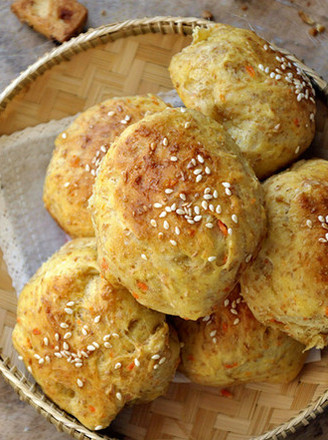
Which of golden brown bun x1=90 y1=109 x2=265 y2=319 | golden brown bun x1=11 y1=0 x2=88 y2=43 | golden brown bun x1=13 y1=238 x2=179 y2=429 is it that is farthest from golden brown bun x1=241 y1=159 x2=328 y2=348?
golden brown bun x1=11 y1=0 x2=88 y2=43

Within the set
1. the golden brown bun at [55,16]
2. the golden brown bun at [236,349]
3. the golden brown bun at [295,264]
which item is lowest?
the golden brown bun at [236,349]

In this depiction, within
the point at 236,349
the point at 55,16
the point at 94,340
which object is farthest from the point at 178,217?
the point at 55,16

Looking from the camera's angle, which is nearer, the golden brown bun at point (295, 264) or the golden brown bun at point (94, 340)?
the golden brown bun at point (295, 264)

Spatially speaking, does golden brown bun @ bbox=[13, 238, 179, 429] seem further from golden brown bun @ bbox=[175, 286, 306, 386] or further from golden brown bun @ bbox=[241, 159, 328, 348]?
golden brown bun @ bbox=[241, 159, 328, 348]

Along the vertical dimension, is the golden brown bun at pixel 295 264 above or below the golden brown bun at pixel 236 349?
above

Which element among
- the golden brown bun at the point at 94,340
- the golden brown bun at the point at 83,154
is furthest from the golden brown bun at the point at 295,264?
the golden brown bun at the point at 83,154

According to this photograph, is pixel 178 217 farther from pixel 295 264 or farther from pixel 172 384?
pixel 172 384

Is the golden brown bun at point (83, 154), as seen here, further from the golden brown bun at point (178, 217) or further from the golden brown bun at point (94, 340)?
the golden brown bun at point (178, 217)
